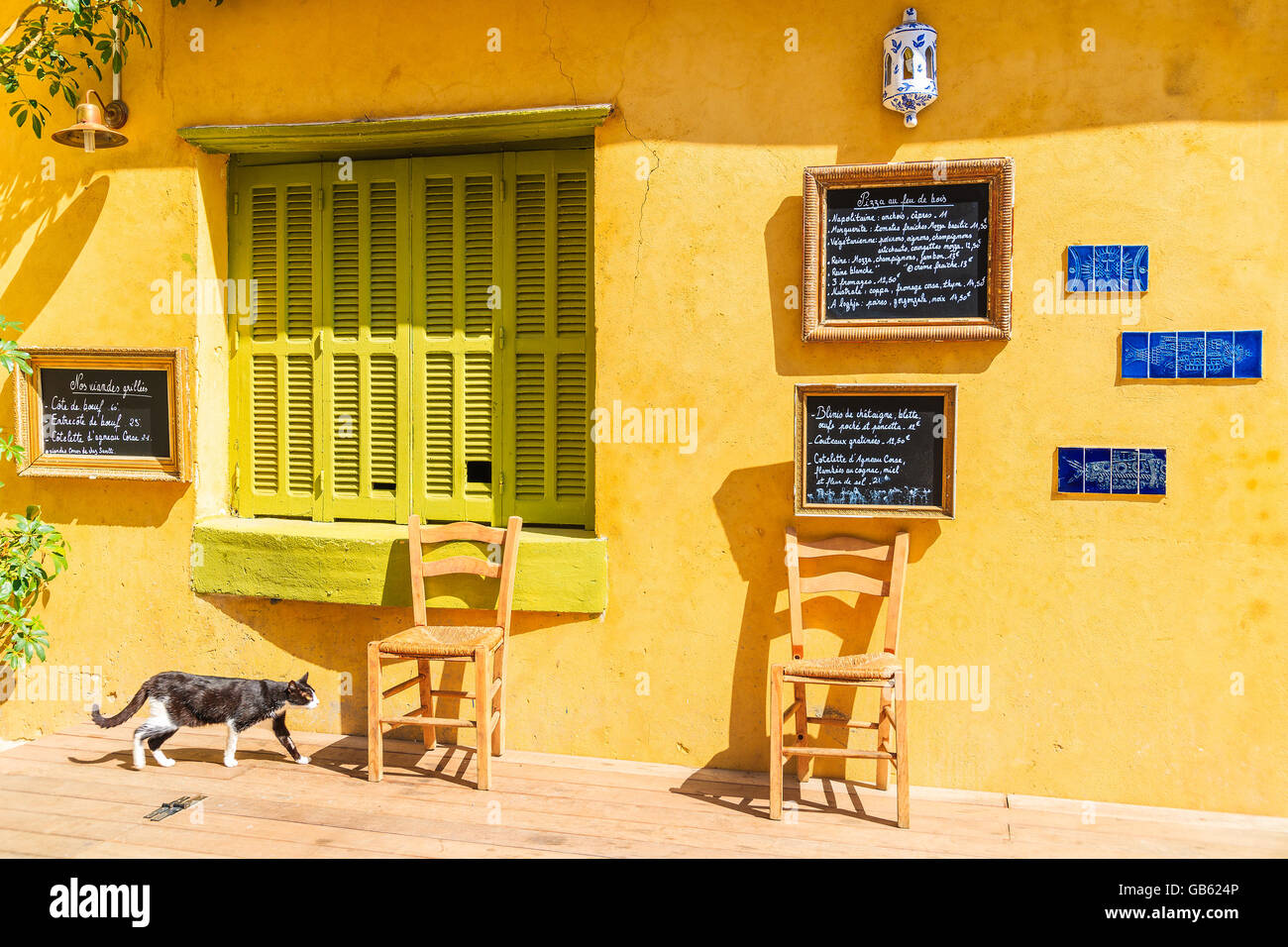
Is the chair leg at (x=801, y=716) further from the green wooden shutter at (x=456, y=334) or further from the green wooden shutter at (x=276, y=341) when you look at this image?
the green wooden shutter at (x=276, y=341)

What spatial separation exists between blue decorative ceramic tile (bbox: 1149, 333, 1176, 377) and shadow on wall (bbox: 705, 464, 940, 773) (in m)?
1.36

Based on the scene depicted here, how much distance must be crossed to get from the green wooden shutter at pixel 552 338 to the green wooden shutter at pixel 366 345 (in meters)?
0.59

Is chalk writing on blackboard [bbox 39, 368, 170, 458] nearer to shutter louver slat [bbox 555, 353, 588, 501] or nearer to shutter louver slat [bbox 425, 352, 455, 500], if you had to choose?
shutter louver slat [bbox 425, 352, 455, 500]

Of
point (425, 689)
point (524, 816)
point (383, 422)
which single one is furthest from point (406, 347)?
point (524, 816)

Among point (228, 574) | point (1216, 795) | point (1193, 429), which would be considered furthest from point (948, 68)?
point (228, 574)

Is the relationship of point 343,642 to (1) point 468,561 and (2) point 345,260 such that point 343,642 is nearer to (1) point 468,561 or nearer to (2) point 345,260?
(1) point 468,561

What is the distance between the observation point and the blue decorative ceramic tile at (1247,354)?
11.2 ft

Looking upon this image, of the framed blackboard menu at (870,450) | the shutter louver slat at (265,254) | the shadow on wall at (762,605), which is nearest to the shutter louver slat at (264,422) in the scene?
the shutter louver slat at (265,254)

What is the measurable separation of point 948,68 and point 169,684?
438cm

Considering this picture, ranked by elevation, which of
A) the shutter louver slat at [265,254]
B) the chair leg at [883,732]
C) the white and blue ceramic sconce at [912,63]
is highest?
the white and blue ceramic sconce at [912,63]

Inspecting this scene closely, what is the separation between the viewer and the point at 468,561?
156 inches

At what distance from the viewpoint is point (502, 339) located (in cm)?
418

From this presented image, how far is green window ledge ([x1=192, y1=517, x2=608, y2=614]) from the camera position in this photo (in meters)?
3.95
